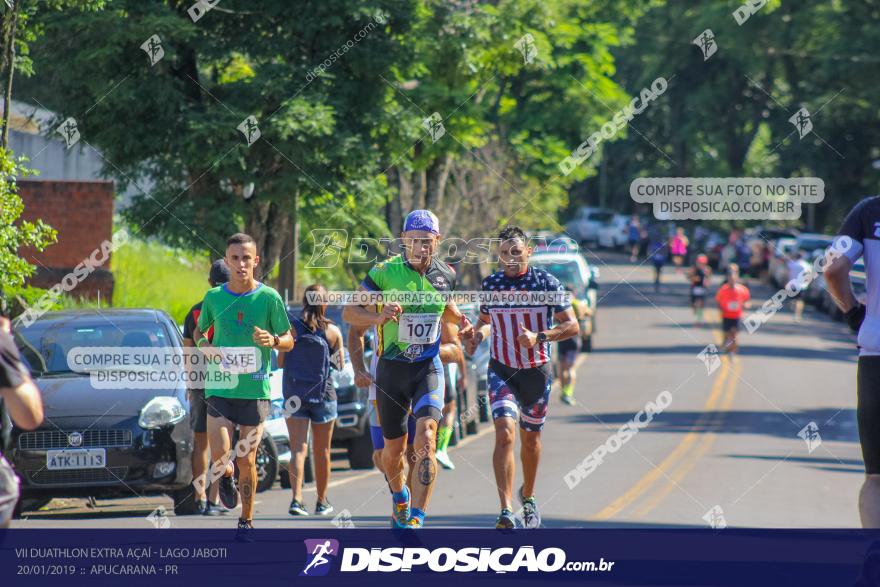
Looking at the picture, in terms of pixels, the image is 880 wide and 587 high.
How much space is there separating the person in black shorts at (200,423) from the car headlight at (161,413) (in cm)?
12

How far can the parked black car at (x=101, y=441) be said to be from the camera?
12656 mm

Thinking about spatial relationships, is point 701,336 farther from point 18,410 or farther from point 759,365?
point 18,410

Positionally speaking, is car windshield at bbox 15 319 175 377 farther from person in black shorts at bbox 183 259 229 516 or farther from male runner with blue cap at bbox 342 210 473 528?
male runner with blue cap at bbox 342 210 473 528

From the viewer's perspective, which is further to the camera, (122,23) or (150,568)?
(122,23)

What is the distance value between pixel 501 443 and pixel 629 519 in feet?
7.28

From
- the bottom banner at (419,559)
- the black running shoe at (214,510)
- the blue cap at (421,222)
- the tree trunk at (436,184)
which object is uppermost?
the tree trunk at (436,184)

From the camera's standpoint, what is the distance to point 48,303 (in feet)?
53.2

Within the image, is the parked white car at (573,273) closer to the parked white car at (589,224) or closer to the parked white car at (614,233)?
the parked white car at (614,233)

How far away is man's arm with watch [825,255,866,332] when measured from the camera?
26.4ft

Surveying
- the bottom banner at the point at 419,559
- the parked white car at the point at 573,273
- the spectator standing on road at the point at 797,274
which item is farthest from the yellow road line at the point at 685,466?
the spectator standing on road at the point at 797,274

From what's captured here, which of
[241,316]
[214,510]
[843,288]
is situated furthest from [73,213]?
[843,288]

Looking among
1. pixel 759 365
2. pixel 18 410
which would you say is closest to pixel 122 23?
pixel 18 410

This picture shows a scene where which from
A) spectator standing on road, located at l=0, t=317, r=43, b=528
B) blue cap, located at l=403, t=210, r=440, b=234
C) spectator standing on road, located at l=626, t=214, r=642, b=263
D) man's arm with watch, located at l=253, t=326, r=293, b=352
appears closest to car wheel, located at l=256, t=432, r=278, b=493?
man's arm with watch, located at l=253, t=326, r=293, b=352

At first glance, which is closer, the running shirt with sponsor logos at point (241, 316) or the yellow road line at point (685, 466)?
the running shirt with sponsor logos at point (241, 316)
